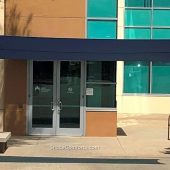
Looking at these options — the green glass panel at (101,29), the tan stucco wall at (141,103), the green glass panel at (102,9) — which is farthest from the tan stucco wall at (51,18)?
the tan stucco wall at (141,103)

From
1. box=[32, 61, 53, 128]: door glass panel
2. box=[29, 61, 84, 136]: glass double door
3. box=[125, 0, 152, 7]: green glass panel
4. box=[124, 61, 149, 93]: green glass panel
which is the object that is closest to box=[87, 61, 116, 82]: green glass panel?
box=[29, 61, 84, 136]: glass double door

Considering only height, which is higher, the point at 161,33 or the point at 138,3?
the point at 138,3

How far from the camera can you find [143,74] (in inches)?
963

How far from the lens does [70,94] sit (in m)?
16.1

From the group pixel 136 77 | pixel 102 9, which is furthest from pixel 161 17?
pixel 102 9

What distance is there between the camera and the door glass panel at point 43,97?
1609 centimetres

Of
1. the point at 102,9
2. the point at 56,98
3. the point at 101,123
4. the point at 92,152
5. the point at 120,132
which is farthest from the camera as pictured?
the point at 120,132

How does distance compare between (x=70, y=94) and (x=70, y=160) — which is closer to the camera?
(x=70, y=160)

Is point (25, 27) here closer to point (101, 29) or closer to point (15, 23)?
point (15, 23)

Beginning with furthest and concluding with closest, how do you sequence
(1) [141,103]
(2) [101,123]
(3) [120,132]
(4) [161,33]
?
(4) [161,33] < (1) [141,103] < (3) [120,132] < (2) [101,123]

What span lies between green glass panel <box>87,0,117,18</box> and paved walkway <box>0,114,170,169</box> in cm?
376

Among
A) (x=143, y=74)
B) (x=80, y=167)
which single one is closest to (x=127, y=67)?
(x=143, y=74)

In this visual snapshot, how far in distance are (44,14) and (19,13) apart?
29.4 inches

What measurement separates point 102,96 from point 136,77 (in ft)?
27.8
